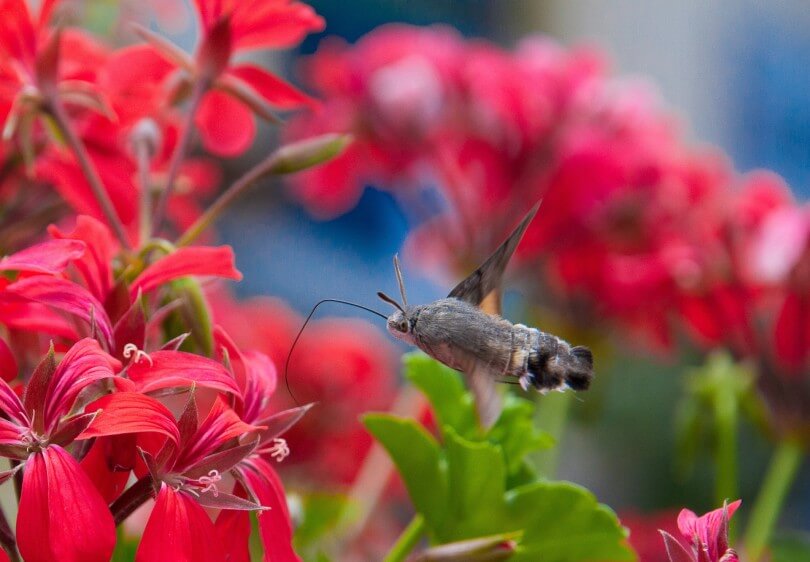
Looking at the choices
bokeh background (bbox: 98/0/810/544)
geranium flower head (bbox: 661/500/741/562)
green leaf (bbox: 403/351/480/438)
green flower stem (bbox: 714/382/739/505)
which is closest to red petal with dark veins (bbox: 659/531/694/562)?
geranium flower head (bbox: 661/500/741/562)

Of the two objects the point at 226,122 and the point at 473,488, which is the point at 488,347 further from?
the point at 226,122

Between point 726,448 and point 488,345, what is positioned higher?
point 488,345

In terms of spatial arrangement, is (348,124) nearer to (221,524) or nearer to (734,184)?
(734,184)

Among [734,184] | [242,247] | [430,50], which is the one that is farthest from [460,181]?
[242,247]

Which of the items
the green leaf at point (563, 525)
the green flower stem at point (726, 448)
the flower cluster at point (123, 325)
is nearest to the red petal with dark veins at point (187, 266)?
the flower cluster at point (123, 325)

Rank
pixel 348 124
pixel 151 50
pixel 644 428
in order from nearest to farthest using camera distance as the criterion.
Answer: pixel 151 50 → pixel 348 124 → pixel 644 428


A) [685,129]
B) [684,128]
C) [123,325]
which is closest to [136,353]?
[123,325]

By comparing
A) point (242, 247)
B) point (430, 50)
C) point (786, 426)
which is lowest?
point (242, 247)

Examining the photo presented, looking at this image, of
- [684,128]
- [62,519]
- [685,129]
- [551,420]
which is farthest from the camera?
[685,129]
